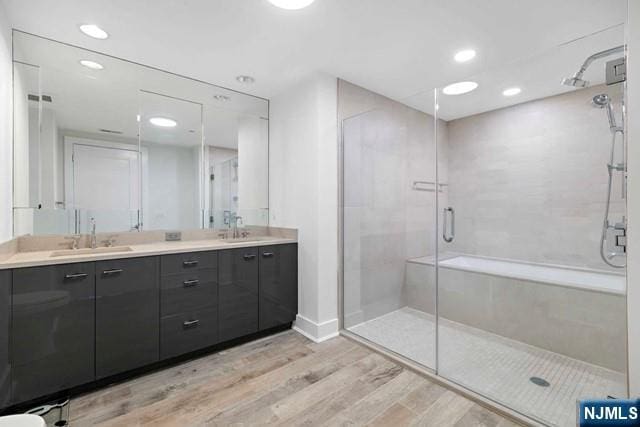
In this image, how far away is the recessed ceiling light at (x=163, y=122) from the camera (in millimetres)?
2674

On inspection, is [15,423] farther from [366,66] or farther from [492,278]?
[492,278]

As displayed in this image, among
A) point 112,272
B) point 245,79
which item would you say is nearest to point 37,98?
point 112,272

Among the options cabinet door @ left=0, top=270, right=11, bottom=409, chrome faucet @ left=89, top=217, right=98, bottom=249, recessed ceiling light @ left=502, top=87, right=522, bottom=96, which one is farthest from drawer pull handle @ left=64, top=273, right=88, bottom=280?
recessed ceiling light @ left=502, top=87, right=522, bottom=96

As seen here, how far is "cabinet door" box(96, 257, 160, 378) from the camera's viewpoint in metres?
1.89

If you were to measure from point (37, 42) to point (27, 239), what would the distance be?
1.42 meters

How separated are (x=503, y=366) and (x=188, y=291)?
2.49 metres

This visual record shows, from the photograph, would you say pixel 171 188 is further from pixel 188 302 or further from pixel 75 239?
pixel 188 302

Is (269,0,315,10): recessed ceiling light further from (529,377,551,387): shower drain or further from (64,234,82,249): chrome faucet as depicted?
(529,377,551,387): shower drain

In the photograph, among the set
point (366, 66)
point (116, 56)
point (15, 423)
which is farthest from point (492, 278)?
point (116, 56)

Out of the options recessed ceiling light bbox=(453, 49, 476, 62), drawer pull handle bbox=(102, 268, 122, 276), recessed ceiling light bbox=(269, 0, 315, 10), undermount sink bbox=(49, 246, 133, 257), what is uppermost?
recessed ceiling light bbox=(453, 49, 476, 62)

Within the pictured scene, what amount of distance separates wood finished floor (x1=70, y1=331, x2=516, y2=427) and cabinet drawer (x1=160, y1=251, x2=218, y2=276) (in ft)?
2.49

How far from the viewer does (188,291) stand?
225cm

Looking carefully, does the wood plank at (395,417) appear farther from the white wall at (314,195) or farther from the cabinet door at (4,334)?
the cabinet door at (4,334)

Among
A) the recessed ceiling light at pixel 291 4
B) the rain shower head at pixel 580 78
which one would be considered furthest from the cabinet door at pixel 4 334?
the rain shower head at pixel 580 78
